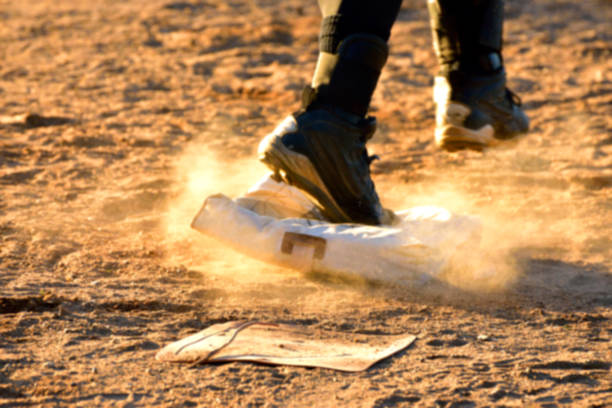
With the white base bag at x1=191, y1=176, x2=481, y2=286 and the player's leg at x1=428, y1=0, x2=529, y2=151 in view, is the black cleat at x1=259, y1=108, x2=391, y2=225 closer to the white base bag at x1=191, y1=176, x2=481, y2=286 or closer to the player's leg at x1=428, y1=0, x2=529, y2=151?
the white base bag at x1=191, y1=176, x2=481, y2=286

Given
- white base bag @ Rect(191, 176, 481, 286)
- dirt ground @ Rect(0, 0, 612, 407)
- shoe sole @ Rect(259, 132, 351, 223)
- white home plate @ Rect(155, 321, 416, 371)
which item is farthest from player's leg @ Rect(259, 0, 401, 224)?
white home plate @ Rect(155, 321, 416, 371)

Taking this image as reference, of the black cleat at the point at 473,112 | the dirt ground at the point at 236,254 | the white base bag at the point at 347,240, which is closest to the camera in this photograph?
the dirt ground at the point at 236,254

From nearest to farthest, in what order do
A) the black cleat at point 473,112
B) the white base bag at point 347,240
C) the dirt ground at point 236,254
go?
the dirt ground at point 236,254 → the white base bag at point 347,240 → the black cleat at point 473,112

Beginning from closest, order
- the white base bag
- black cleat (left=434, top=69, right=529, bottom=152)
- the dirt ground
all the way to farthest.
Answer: the dirt ground
the white base bag
black cleat (left=434, top=69, right=529, bottom=152)

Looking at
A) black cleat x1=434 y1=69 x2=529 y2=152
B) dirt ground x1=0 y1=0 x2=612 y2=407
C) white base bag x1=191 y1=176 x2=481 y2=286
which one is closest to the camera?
dirt ground x1=0 y1=0 x2=612 y2=407

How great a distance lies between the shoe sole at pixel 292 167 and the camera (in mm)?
2395

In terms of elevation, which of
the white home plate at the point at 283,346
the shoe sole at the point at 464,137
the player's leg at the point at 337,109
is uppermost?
the player's leg at the point at 337,109

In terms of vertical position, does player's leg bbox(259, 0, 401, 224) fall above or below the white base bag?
above

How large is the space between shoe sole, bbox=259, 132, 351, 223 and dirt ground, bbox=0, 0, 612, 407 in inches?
10.0

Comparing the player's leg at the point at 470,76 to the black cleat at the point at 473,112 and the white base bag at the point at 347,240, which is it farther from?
the white base bag at the point at 347,240

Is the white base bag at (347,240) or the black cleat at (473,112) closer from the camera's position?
the white base bag at (347,240)

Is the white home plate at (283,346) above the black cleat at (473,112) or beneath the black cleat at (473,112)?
beneath

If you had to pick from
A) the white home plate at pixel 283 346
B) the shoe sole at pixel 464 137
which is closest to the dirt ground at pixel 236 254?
the white home plate at pixel 283 346

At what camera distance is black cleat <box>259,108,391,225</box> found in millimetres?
2393
